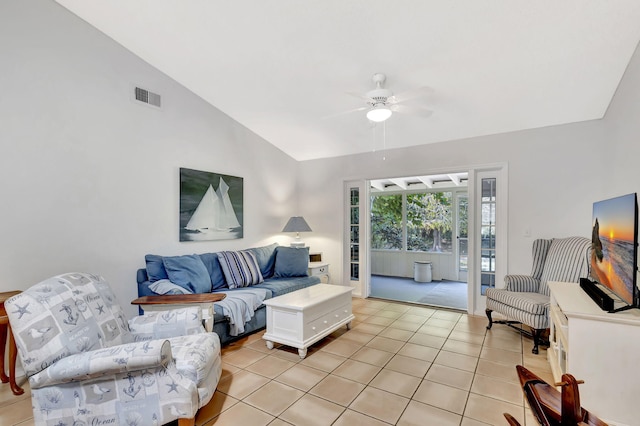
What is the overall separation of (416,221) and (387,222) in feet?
2.26

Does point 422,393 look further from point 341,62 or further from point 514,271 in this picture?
point 341,62

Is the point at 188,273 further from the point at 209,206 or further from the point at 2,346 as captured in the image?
the point at 2,346

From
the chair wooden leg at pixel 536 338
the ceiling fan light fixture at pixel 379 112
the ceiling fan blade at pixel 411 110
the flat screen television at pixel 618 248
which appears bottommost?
the chair wooden leg at pixel 536 338

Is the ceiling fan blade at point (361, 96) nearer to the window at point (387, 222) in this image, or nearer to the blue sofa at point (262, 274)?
the blue sofa at point (262, 274)

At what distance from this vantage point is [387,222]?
25.4ft

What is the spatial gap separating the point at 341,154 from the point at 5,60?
3.90 m

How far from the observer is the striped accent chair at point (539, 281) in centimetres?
300

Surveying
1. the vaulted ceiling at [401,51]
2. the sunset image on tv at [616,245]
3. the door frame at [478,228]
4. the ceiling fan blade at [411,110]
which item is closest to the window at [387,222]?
the door frame at [478,228]

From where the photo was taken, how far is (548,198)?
12.0 feet

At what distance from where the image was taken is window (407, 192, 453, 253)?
7109 mm

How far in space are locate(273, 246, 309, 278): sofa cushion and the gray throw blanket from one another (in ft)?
3.08

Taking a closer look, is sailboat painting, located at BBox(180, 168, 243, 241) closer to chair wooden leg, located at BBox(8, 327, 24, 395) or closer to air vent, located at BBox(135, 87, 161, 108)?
air vent, located at BBox(135, 87, 161, 108)

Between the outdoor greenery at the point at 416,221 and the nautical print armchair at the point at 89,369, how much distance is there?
20.4 ft

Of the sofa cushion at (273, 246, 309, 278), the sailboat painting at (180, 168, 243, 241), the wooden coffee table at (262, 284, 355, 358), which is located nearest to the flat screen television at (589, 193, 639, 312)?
the wooden coffee table at (262, 284, 355, 358)
